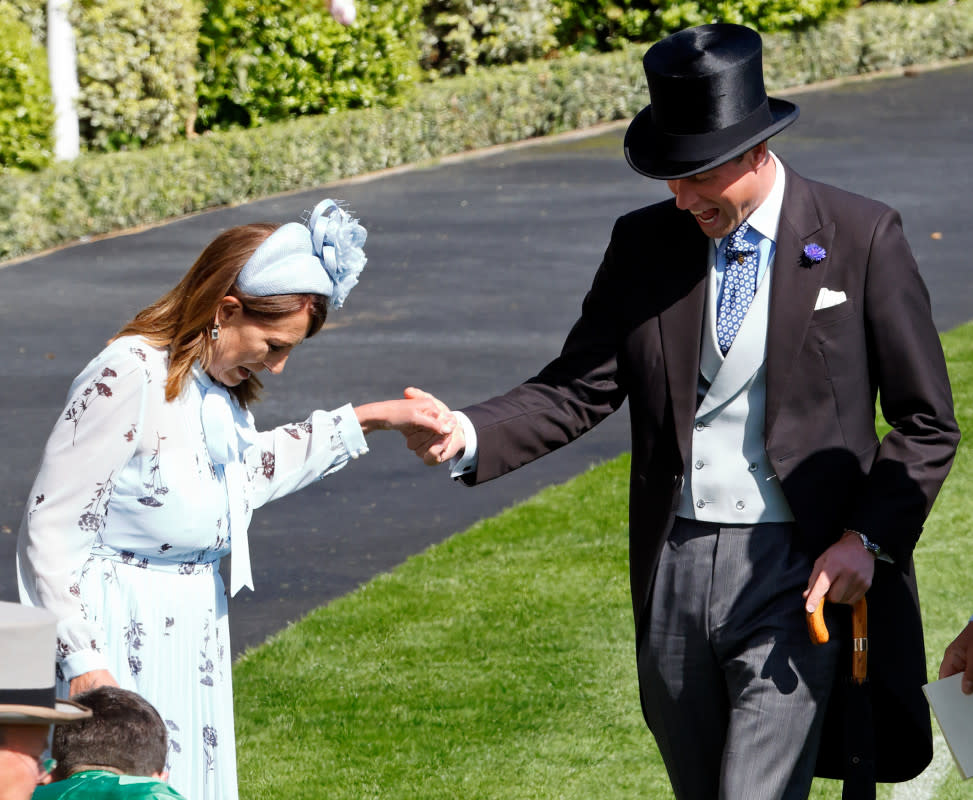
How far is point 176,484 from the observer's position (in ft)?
12.0

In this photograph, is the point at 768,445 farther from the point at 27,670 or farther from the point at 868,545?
the point at 27,670

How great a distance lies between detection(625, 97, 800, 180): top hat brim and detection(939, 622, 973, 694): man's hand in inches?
47.4

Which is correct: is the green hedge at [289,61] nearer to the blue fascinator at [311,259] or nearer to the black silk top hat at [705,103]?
the blue fascinator at [311,259]

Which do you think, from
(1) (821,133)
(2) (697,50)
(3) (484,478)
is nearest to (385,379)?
(3) (484,478)

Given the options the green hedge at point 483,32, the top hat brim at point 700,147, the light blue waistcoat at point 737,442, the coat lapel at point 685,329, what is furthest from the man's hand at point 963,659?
the green hedge at point 483,32

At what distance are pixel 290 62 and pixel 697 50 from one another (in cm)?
1462

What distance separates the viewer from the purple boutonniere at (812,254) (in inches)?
149

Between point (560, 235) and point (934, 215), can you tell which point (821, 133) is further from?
point (560, 235)

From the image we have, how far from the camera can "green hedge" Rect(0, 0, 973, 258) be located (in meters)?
14.9

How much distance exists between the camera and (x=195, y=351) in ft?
12.1

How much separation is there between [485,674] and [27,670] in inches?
163

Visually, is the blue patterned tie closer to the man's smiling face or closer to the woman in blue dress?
the man's smiling face

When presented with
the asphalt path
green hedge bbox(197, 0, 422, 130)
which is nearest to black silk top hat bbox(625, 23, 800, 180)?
the asphalt path

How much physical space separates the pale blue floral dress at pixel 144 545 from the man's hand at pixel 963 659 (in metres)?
1.71
